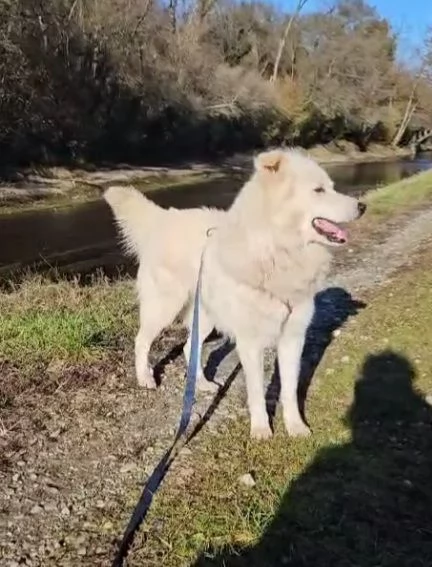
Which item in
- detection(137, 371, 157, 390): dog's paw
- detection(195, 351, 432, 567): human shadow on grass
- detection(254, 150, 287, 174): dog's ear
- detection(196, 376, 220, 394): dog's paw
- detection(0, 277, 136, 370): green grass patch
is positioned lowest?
detection(0, 277, 136, 370): green grass patch

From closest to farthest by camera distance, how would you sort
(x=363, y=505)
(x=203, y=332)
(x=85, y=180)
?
(x=363, y=505) < (x=203, y=332) < (x=85, y=180)

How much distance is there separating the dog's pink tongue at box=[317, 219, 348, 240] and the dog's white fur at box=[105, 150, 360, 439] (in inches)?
1.8

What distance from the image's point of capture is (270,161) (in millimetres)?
3914

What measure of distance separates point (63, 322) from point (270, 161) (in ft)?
10.0

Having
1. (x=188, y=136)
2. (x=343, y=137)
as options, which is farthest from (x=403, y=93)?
(x=188, y=136)

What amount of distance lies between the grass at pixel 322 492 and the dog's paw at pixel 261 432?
56 millimetres

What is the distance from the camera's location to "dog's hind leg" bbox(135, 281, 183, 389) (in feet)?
16.6

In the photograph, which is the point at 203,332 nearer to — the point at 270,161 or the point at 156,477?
the point at 156,477

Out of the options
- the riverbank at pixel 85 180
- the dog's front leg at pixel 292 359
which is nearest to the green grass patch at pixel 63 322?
the dog's front leg at pixel 292 359

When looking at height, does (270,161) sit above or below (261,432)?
above

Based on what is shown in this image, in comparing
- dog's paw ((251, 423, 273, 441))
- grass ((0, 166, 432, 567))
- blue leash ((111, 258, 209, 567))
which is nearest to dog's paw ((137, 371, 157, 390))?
grass ((0, 166, 432, 567))

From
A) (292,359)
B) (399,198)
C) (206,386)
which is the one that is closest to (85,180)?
(399,198)

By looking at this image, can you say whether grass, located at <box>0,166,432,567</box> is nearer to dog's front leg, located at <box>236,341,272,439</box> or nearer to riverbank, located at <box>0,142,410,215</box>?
dog's front leg, located at <box>236,341,272,439</box>

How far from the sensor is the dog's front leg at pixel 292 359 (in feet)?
14.2
